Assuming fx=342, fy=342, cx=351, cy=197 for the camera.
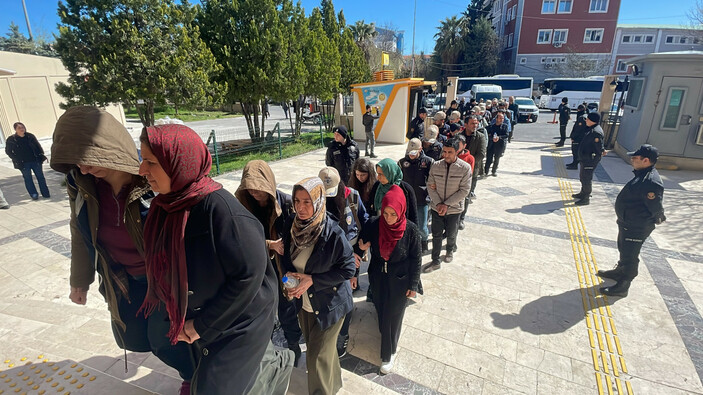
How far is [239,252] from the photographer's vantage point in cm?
151

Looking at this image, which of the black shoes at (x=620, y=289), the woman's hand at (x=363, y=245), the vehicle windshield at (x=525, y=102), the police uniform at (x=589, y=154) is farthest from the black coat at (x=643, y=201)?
the vehicle windshield at (x=525, y=102)

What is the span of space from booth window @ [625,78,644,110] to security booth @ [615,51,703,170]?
0.25 ft

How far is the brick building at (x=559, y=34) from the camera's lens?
39.1 meters

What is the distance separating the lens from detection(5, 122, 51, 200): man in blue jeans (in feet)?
23.6

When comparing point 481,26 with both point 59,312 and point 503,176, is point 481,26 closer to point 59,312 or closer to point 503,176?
point 503,176

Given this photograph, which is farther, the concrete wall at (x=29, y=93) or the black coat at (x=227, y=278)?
the concrete wall at (x=29, y=93)

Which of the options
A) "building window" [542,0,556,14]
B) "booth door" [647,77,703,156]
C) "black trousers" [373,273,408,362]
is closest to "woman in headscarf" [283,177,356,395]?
"black trousers" [373,273,408,362]

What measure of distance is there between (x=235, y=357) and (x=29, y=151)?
871 cm

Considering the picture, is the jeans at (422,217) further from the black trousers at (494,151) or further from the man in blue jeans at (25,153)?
the man in blue jeans at (25,153)

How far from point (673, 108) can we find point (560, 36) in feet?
125

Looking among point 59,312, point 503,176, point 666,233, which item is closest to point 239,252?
point 59,312

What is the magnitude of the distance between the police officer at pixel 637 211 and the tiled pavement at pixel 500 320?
341 mm

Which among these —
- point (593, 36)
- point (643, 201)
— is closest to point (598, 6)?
point (593, 36)

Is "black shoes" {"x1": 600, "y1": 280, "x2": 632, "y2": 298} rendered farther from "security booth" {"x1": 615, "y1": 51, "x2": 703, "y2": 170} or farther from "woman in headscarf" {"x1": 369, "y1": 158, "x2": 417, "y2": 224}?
"security booth" {"x1": 615, "y1": 51, "x2": 703, "y2": 170}
